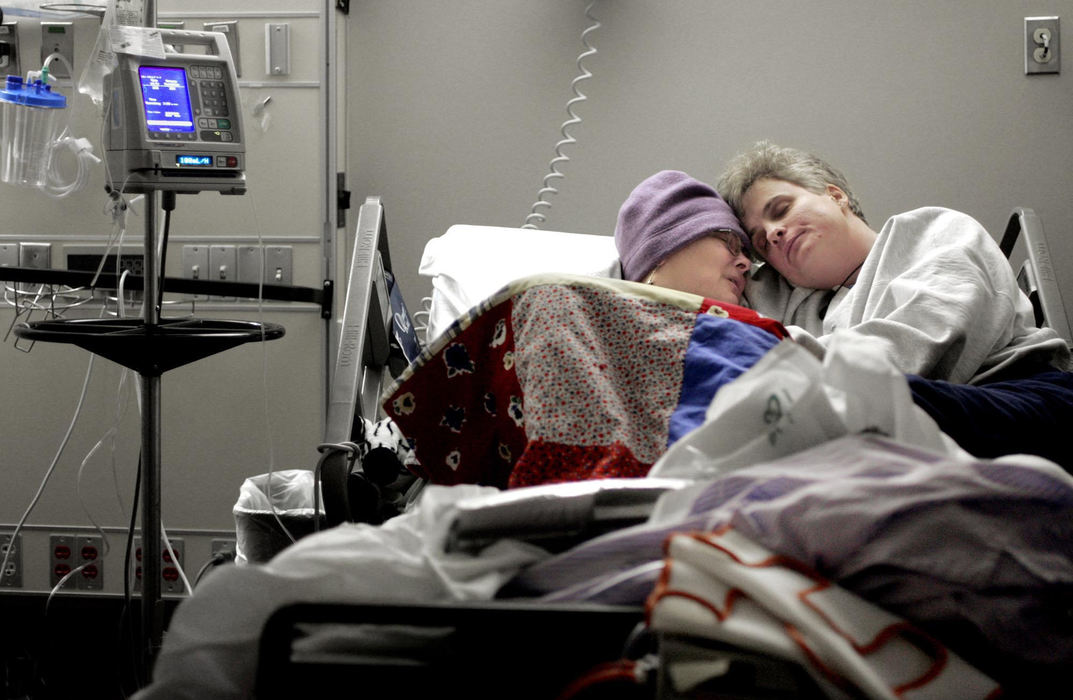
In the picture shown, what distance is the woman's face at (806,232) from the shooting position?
75.8 inches

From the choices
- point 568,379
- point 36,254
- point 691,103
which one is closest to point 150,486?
point 568,379

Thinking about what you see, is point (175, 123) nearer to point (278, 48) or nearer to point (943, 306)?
point (278, 48)

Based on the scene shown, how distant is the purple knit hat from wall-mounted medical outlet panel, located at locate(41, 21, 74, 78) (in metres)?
1.67

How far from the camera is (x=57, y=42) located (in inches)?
110

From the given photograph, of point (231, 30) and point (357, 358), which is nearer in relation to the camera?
point (357, 358)

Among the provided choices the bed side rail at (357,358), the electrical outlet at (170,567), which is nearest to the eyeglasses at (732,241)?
the bed side rail at (357,358)

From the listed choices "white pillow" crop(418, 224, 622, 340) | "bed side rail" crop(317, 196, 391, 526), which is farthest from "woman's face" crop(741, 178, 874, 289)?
"bed side rail" crop(317, 196, 391, 526)

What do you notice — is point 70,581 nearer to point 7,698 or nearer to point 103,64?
point 7,698

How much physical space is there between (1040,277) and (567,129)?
1.28m

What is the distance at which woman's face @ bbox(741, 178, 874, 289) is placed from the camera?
1.93 meters

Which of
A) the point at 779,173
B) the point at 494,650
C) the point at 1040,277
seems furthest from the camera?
the point at 1040,277

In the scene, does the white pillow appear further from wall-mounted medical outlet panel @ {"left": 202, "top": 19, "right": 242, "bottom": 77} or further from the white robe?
wall-mounted medical outlet panel @ {"left": 202, "top": 19, "right": 242, "bottom": 77}

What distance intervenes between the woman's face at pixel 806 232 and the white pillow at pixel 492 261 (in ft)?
1.03

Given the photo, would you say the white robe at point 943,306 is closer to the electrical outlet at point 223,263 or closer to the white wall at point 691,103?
the white wall at point 691,103
